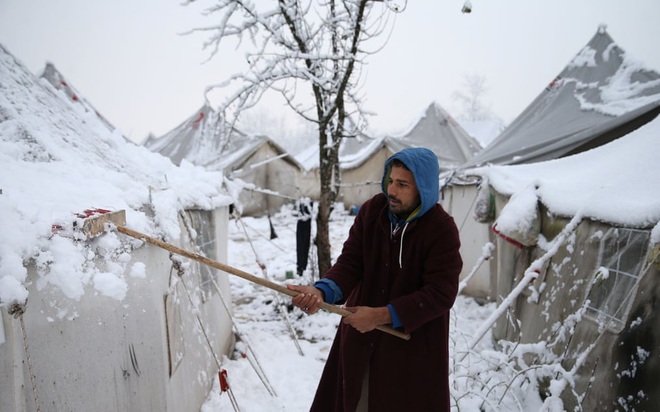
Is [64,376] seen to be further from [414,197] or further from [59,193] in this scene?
[414,197]

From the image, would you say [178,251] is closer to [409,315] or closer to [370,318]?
[370,318]

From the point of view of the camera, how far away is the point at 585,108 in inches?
218

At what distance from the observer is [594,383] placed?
7.59 ft

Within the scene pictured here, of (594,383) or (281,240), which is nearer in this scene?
(594,383)

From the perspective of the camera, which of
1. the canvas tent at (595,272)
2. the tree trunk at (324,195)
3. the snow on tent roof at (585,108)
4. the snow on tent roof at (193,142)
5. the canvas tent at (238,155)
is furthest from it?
the canvas tent at (238,155)

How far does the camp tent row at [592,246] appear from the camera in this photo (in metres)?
2.11

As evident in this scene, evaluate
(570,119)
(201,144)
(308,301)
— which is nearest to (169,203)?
(308,301)

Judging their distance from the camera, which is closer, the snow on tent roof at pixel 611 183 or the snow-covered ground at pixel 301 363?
the snow on tent roof at pixel 611 183

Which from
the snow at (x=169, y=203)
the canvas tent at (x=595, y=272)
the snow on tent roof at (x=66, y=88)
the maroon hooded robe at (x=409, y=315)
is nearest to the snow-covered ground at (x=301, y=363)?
the snow at (x=169, y=203)

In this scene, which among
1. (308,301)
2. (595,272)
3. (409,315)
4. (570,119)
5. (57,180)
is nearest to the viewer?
(409,315)

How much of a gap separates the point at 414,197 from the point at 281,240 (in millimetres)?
9632

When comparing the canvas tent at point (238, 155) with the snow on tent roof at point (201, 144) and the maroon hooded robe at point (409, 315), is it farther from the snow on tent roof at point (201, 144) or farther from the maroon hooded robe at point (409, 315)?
the maroon hooded robe at point (409, 315)

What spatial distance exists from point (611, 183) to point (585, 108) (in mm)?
3746

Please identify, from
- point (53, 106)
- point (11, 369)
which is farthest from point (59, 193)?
point (53, 106)
